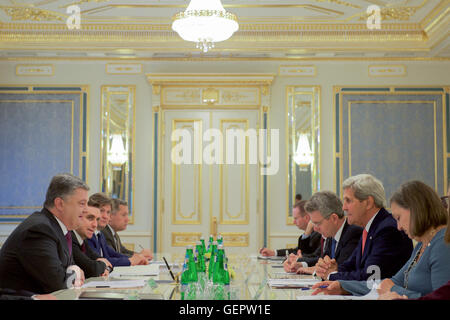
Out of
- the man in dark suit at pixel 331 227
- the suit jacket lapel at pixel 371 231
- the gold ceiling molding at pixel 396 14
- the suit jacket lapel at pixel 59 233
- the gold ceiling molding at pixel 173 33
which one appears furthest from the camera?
the gold ceiling molding at pixel 173 33

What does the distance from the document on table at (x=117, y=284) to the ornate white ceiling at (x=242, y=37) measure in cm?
468

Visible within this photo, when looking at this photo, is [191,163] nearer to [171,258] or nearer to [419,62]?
[171,258]

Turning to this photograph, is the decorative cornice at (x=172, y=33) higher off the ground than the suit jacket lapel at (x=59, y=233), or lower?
Answer: higher

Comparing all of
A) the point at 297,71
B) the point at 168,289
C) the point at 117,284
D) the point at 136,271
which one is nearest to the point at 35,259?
the point at 117,284

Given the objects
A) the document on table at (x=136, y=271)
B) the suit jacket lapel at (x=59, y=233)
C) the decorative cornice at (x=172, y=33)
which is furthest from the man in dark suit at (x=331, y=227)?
the decorative cornice at (x=172, y=33)

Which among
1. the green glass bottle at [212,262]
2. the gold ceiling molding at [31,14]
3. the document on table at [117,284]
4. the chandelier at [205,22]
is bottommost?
the document on table at [117,284]

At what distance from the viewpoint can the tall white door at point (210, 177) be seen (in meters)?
7.71

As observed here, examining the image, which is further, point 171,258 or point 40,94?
point 40,94

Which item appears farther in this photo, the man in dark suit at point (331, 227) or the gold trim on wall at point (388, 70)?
the gold trim on wall at point (388, 70)

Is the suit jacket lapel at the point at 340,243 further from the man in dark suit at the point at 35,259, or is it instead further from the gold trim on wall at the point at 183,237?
the gold trim on wall at the point at 183,237

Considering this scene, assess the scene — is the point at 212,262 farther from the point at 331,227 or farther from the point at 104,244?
the point at 104,244
